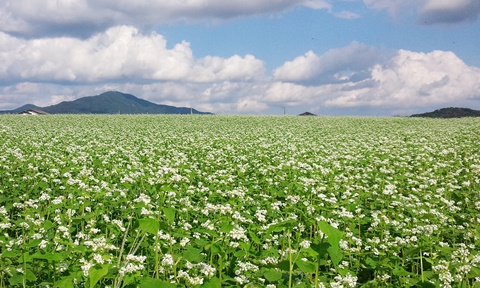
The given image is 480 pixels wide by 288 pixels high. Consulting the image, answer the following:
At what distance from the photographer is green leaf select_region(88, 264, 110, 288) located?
362cm

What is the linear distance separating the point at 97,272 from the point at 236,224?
10.6 ft

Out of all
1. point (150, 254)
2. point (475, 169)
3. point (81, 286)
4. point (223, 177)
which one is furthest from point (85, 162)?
point (475, 169)

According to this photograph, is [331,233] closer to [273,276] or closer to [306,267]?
Answer: [306,267]

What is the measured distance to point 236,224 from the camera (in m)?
6.66

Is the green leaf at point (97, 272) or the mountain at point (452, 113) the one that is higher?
the mountain at point (452, 113)

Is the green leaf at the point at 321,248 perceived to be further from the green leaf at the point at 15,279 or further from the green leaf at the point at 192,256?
the green leaf at the point at 15,279

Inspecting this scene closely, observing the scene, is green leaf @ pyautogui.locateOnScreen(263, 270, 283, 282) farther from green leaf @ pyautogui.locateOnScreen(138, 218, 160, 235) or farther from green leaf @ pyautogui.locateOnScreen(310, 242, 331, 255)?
green leaf @ pyautogui.locateOnScreen(138, 218, 160, 235)

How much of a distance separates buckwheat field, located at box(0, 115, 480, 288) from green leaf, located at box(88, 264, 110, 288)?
1 cm

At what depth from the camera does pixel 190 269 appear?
5027 mm

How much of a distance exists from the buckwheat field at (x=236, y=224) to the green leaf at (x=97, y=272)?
13mm

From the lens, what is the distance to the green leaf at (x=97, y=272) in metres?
3.62

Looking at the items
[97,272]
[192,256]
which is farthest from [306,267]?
[97,272]

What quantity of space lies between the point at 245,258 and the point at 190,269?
1086 millimetres

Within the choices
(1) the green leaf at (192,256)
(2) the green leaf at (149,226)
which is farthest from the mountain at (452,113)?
(2) the green leaf at (149,226)
